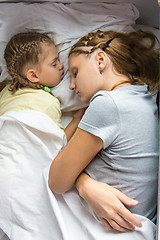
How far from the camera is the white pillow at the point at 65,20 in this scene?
110 centimetres

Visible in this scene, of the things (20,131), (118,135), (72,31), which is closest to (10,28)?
(72,31)

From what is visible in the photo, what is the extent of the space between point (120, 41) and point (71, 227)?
0.62 metres

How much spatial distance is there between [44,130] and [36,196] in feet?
0.71

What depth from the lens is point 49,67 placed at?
1.09 metres

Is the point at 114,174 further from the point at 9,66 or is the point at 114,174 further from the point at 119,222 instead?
the point at 9,66

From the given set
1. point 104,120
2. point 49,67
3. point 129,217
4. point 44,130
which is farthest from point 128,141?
point 49,67

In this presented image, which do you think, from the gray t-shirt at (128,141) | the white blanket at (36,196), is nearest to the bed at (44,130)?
the white blanket at (36,196)

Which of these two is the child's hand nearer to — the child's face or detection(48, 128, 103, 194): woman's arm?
the child's face

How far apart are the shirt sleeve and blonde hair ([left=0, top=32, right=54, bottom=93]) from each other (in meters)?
0.38

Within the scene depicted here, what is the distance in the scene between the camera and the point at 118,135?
80 centimetres

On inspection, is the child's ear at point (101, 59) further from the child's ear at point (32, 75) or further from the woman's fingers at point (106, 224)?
the woman's fingers at point (106, 224)

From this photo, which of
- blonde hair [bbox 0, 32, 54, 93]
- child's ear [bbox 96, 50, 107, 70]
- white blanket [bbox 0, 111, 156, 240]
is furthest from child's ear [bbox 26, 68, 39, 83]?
child's ear [bbox 96, 50, 107, 70]

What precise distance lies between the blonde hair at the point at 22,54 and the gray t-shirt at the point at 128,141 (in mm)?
374

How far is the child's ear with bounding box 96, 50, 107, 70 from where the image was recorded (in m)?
0.89
